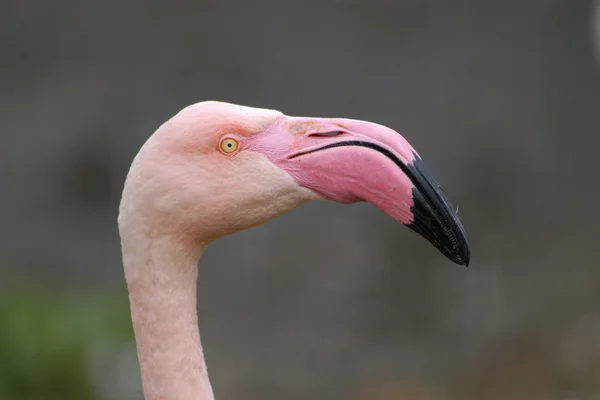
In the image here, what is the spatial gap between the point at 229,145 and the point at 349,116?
4916mm

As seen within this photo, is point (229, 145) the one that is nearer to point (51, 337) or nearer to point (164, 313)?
point (164, 313)

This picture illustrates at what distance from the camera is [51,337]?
442 cm

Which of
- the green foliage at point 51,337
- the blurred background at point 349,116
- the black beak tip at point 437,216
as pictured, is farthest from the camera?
the blurred background at point 349,116

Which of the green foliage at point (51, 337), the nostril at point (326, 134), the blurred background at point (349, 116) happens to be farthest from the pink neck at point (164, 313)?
the blurred background at point (349, 116)

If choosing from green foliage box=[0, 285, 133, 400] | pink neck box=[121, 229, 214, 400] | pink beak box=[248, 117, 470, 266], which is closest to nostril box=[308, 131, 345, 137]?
pink beak box=[248, 117, 470, 266]

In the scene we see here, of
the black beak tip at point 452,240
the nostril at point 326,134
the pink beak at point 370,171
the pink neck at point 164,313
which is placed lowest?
the pink neck at point 164,313

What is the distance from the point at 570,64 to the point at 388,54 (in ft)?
4.93

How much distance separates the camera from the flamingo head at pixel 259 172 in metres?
1.77

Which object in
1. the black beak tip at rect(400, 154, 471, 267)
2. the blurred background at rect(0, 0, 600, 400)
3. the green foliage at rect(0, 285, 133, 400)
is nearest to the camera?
the black beak tip at rect(400, 154, 471, 267)

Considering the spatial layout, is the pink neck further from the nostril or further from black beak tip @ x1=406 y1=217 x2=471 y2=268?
black beak tip @ x1=406 y1=217 x2=471 y2=268

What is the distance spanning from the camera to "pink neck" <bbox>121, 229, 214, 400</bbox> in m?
1.85

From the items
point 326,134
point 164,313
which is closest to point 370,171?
point 326,134

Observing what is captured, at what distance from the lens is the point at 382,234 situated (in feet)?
21.7

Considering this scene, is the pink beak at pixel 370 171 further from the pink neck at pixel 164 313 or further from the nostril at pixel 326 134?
the pink neck at pixel 164 313
